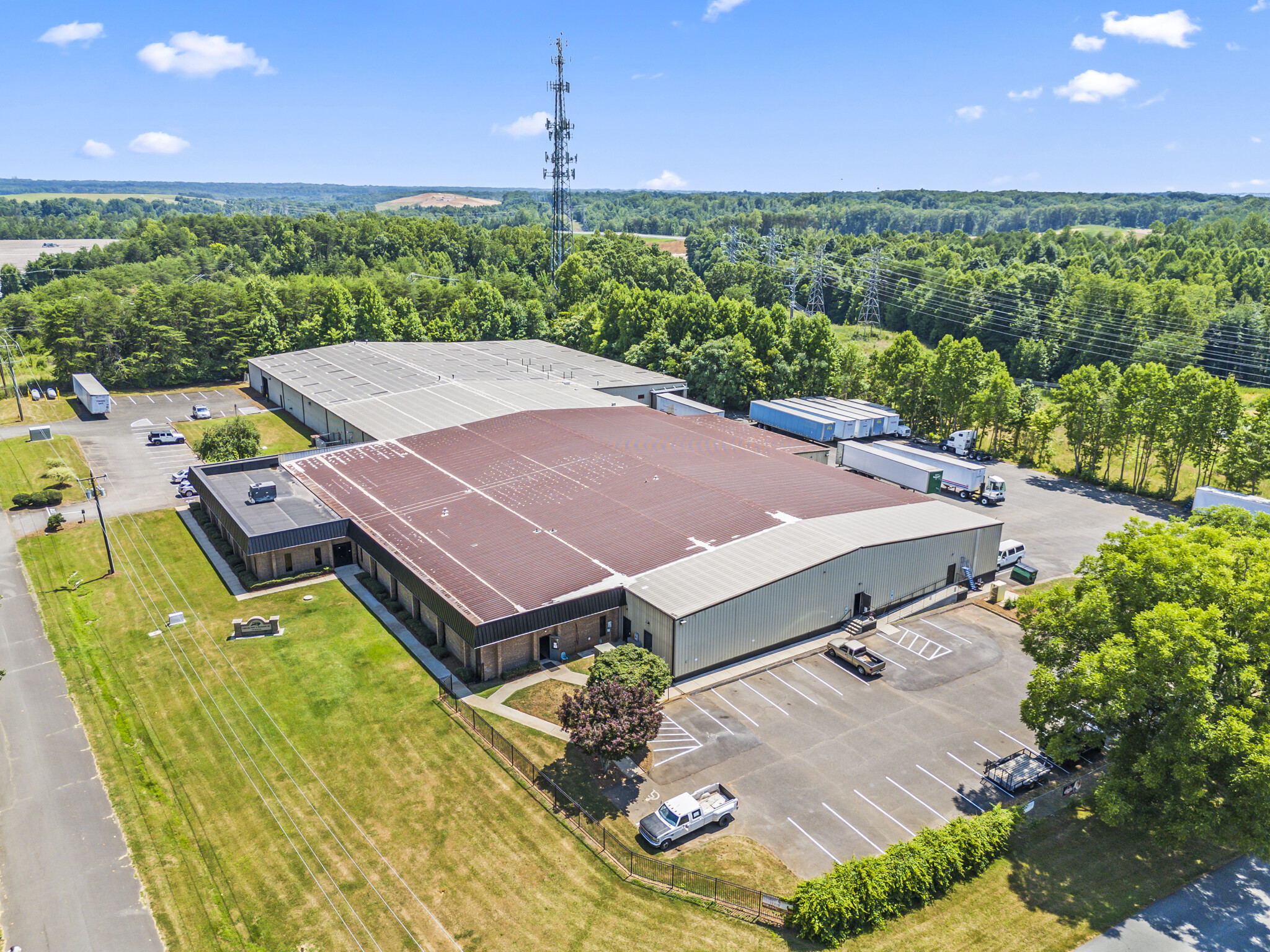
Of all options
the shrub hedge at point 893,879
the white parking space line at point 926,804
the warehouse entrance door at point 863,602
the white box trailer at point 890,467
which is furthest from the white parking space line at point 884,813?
the white box trailer at point 890,467

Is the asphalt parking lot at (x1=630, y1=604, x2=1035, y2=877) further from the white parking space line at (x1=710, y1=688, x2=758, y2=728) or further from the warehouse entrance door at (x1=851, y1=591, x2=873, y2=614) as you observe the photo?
the warehouse entrance door at (x1=851, y1=591, x2=873, y2=614)

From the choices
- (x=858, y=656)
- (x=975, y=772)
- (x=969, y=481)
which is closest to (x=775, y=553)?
(x=858, y=656)

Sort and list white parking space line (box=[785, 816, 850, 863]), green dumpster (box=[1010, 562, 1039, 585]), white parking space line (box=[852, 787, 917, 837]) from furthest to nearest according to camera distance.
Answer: green dumpster (box=[1010, 562, 1039, 585]) → white parking space line (box=[852, 787, 917, 837]) → white parking space line (box=[785, 816, 850, 863])

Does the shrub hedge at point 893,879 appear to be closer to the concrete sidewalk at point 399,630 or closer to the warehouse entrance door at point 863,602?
the warehouse entrance door at point 863,602

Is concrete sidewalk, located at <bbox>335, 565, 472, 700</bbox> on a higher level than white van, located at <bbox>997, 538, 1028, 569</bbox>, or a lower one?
lower

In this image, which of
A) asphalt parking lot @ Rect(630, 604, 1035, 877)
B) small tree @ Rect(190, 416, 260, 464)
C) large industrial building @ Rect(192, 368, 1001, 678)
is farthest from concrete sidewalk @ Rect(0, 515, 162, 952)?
small tree @ Rect(190, 416, 260, 464)

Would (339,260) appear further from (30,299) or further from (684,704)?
(684,704)

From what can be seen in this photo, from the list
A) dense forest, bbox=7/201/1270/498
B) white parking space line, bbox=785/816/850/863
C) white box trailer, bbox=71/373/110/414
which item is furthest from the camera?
white box trailer, bbox=71/373/110/414
